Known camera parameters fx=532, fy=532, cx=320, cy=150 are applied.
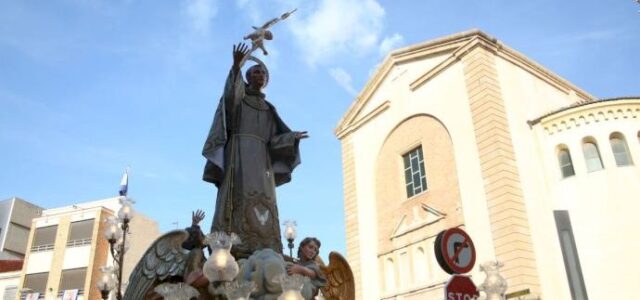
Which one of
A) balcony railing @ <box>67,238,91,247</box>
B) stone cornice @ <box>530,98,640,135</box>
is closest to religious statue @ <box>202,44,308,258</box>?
stone cornice @ <box>530,98,640,135</box>

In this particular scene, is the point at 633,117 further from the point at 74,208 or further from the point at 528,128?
the point at 74,208

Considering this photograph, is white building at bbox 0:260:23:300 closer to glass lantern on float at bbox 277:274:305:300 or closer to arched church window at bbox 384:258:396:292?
arched church window at bbox 384:258:396:292

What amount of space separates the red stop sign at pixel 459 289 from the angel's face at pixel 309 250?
5.47 ft

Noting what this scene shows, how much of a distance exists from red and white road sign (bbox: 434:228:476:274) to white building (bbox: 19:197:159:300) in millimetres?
27104

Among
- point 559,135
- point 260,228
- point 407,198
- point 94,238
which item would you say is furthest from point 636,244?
point 94,238

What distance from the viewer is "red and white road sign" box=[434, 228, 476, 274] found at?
263 inches

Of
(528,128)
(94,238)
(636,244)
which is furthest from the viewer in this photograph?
(94,238)

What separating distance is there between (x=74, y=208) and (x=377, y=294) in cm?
2147

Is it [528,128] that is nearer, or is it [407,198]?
[528,128]

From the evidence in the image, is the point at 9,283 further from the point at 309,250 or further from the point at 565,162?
the point at 309,250

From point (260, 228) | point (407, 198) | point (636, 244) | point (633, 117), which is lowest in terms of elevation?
point (260, 228)

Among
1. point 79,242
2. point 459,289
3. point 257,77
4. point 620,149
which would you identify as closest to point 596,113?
point 620,149

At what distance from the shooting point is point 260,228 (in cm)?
548

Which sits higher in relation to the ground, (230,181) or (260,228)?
(230,181)
